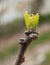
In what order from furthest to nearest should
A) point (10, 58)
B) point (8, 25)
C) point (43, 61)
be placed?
point (8, 25) < point (10, 58) < point (43, 61)

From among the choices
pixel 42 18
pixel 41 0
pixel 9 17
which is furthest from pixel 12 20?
pixel 41 0

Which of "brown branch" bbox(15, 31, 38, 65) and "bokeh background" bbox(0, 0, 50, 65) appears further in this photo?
"bokeh background" bbox(0, 0, 50, 65)

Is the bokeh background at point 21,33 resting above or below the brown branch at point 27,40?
below

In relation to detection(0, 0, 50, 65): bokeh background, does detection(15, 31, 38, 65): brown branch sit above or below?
above

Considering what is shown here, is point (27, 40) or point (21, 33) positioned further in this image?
point (21, 33)

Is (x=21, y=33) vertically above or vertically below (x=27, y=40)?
below

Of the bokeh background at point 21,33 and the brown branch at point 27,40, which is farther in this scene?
the bokeh background at point 21,33

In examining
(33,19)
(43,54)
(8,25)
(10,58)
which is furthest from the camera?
(8,25)

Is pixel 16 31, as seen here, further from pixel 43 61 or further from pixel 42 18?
pixel 43 61
